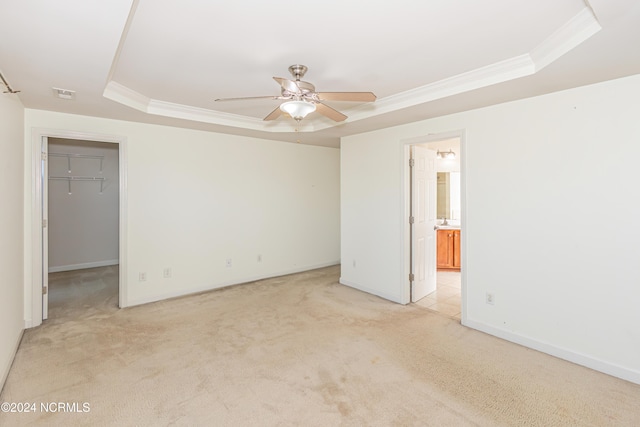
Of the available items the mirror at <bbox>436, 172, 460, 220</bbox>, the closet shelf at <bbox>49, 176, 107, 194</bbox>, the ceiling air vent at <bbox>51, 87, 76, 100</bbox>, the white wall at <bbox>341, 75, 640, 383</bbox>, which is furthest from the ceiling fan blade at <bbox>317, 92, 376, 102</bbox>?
the closet shelf at <bbox>49, 176, 107, 194</bbox>

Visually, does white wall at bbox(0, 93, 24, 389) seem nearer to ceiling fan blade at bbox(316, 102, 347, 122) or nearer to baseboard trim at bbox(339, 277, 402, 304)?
ceiling fan blade at bbox(316, 102, 347, 122)

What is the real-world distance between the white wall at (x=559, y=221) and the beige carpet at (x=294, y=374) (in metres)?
0.27

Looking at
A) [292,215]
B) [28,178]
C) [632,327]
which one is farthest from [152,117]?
[632,327]

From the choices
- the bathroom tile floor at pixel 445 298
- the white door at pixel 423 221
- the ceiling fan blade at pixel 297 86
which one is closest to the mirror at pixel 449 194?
the bathroom tile floor at pixel 445 298

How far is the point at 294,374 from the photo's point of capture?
2.43 metres

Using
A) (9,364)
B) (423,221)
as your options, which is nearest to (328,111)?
(423,221)

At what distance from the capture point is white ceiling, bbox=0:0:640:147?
1726 mm

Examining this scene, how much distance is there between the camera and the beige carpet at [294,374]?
198cm

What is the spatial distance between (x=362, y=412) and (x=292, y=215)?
148 inches

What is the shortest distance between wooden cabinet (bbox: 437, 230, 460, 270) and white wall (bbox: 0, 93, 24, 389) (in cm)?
578

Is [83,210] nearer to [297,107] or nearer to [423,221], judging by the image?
[297,107]

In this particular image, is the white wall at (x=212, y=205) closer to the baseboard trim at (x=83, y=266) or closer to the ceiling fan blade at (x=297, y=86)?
the ceiling fan blade at (x=297, y=86)

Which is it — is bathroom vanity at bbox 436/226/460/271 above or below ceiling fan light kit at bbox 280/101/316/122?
below

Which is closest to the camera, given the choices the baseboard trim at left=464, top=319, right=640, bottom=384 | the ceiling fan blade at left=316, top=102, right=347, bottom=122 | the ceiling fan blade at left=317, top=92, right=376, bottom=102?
the ceiling fan blade at left=317, top=92, right=376, bottom=102
